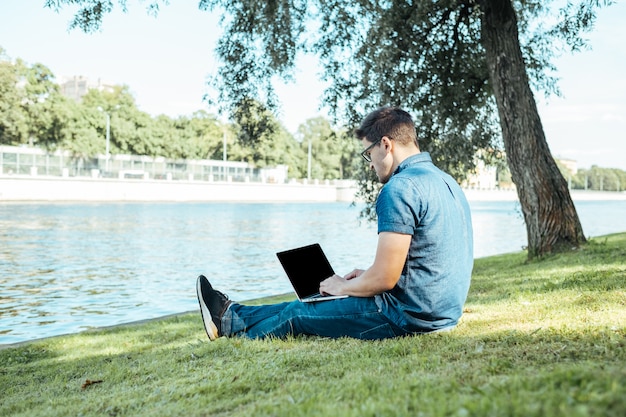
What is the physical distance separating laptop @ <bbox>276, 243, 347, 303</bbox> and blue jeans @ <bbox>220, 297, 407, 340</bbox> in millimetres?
128

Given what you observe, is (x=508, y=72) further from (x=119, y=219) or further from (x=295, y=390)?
(x=119, y=219)

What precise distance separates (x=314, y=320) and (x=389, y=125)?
1.43 metres

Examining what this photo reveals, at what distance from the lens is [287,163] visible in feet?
310

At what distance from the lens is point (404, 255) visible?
13.1 feet

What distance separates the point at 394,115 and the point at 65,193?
66412 mm

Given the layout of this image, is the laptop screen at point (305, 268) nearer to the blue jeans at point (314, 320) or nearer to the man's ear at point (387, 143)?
the blue jeans at point (314, 320)

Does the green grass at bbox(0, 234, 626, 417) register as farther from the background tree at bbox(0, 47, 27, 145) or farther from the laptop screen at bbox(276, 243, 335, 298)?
the background tree at bbox(0, 47, 27, 145)

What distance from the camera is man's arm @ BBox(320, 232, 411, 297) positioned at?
3.97 meters

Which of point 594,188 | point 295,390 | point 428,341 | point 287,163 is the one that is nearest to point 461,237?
point 428,341

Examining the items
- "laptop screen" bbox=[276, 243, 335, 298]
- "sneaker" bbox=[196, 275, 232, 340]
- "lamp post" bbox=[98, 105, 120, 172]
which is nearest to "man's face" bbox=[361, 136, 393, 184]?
"laptop screen" bbox=[276, 243, 335, 298]

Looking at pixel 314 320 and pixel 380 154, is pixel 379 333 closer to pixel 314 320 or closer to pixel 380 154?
pixel 314 320

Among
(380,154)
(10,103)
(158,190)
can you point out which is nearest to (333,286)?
(380,154)

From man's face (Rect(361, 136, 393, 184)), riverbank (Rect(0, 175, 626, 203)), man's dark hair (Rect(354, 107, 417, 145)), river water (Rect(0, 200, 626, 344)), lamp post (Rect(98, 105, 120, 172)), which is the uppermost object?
lamp post (Rect(98, 105, 120, 172))

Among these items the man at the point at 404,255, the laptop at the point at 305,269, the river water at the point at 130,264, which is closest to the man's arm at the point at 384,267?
the man at the point at 404,255
